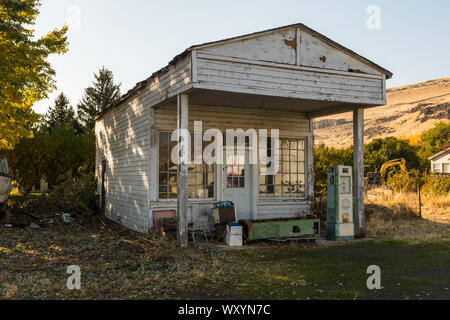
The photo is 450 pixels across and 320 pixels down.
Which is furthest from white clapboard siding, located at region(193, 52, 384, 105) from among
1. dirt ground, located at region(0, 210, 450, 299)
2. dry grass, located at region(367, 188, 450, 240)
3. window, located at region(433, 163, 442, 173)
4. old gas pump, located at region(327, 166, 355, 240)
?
window, located at region(433, 163, 442, 173)

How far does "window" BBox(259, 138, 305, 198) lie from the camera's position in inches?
466

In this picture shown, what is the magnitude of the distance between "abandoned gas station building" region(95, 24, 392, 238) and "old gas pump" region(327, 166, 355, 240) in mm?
394

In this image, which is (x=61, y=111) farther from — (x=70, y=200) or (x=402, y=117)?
(x=402, y=117)

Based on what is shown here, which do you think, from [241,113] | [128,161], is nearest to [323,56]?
[241,113]

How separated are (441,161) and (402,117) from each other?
46700mm

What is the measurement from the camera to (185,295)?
559 cm

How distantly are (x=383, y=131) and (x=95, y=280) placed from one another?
78.3 metres

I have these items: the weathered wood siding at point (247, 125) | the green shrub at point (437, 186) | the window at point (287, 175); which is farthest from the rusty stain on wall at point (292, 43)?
the green shrub at point (437, 186)

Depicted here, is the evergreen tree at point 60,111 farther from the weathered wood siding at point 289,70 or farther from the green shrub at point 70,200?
the weathered wood siding at point 289,70

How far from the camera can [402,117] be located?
264ft

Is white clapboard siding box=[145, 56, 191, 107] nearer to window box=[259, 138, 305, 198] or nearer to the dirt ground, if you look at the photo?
the dirt ground

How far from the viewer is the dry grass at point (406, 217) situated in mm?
11281
